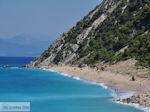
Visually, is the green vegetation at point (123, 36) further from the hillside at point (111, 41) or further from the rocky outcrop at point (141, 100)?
the rocky outcrop at point (141, 100)

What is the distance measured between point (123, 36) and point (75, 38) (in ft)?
128

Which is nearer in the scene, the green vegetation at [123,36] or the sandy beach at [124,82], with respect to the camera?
the sandy beach at [124,82]

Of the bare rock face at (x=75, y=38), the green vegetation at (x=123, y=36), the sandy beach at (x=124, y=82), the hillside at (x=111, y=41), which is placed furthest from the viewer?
the bare rock face at (x=75, y=38)

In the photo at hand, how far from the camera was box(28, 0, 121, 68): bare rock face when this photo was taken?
119 meters

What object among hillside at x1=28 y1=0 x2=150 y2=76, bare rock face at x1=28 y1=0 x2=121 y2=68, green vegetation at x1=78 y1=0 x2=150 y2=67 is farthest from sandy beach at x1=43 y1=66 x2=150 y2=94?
bare rock face at x1=28 y1=0 x2=121 y2=68

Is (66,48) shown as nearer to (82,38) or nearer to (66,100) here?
(82,38)

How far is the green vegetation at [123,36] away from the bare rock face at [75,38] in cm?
516

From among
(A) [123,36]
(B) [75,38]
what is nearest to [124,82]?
(A) [123,36]

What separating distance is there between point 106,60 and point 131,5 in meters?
24.0

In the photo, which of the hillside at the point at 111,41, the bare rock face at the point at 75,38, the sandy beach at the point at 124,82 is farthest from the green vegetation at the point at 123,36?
the sandy beach at the point at 124,82

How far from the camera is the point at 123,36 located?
89.1 metres

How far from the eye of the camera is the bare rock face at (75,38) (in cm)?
11888

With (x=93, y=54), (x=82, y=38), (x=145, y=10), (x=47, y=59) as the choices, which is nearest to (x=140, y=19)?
(x=145, y=10)

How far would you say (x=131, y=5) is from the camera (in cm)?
10081
